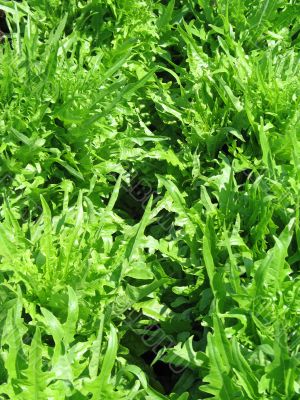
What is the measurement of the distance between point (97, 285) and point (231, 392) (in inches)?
18.3

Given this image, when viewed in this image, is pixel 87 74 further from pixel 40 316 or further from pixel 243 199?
pixel 40 316

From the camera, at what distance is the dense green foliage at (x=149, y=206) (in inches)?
60.1

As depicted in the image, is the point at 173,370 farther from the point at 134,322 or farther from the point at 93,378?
the point at 93,378

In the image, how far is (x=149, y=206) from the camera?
5.86 ft

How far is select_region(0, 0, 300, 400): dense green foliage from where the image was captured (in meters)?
1.53

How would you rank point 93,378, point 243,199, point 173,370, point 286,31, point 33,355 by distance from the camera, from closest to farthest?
point 33,355 → point 93,378 → point 173,370 → point 243,199 → point 286,31

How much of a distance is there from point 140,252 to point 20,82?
2.31 feet

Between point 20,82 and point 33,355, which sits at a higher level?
A: point 20,82

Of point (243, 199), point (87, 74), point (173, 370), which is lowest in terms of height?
point (173, 370)

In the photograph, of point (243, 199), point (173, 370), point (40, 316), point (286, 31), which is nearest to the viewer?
point (40, 316)

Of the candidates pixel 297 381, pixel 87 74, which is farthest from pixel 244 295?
pixel 87 74

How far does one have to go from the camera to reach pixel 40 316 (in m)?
1.64

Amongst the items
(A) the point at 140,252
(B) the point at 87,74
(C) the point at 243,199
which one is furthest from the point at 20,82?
(C) the point at 243,199

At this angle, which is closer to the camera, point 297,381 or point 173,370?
point 297,381
